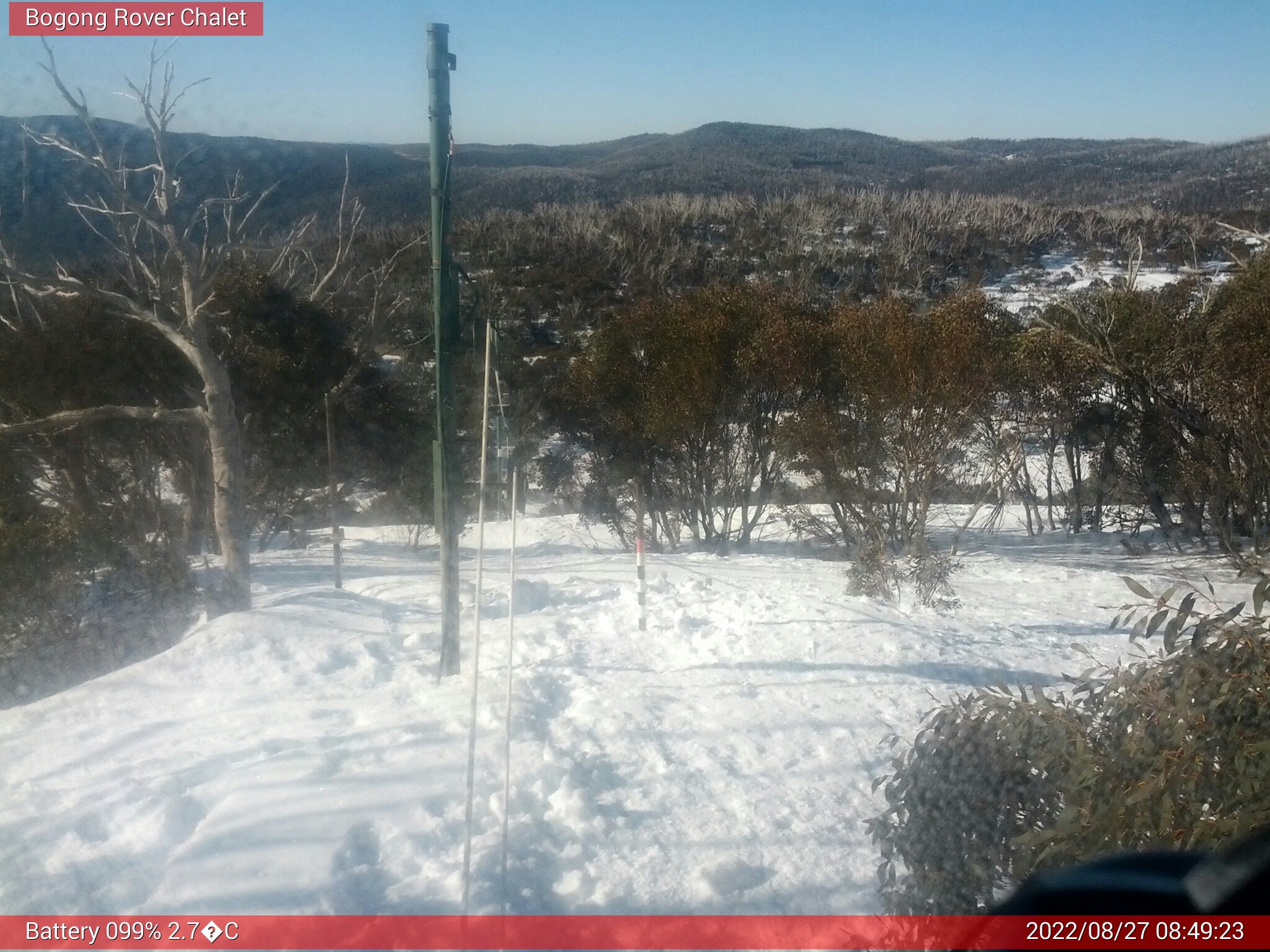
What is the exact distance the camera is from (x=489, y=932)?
8.23 ft

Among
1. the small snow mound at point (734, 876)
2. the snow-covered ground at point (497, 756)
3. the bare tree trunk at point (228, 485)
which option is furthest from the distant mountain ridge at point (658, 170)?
the small snow mound at point (734, 876)

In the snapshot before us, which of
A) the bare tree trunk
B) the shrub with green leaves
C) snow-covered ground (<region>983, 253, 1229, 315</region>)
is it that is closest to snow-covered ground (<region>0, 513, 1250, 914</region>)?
the shrub with green leaves

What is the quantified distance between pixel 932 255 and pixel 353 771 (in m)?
29.3

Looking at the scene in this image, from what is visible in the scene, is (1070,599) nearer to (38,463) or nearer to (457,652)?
(457,652)

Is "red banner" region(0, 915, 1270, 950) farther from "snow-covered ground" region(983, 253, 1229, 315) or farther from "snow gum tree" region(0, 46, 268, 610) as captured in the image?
"snow-covered ground" region(983, 253, 1229, 315)

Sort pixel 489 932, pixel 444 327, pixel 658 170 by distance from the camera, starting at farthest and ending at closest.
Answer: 1. pixel 658 170
2. pixel 444 327
3. pixel 489 932

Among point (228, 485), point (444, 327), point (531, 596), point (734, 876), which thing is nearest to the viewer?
point (734, 876)

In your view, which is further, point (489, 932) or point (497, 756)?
point (497, 756)

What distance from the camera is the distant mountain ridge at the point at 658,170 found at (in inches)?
296

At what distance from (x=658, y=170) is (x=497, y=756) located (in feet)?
131

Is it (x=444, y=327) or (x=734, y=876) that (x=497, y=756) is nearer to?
(x=734, y=876)

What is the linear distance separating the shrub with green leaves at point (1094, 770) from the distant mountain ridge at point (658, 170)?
159 inches

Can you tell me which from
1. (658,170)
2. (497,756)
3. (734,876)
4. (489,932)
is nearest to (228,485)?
(497,756)

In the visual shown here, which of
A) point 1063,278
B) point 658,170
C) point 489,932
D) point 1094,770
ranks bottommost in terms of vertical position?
point 489,932
